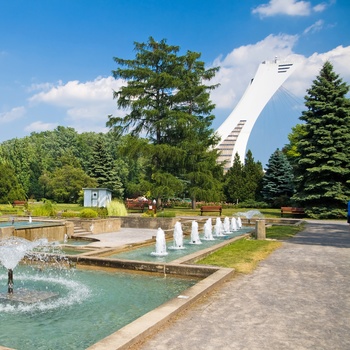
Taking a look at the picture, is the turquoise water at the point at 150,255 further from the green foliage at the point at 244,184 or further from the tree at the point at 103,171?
the tree at the point at 103,171

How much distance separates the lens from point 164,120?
98.1ft

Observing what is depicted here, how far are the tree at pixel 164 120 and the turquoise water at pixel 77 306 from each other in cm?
2149

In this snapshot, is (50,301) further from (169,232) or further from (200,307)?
(169,232)

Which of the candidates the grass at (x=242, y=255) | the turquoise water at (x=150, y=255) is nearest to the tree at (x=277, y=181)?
the grass at (x=242, y=255)

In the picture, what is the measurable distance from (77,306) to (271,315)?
280cm

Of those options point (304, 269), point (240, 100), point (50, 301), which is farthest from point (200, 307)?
point (240, 100)

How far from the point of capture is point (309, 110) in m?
28.0

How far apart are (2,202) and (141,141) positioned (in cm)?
1809

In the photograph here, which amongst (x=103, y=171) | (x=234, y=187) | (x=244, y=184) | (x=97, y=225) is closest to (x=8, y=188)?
(x=103, y=171)

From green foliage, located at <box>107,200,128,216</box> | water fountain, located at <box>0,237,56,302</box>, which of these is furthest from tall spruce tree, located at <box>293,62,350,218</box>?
water fountain, located at <box>0,237,56,302</box>

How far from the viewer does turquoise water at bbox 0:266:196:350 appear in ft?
14.4

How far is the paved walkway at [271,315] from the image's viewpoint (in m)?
3.89

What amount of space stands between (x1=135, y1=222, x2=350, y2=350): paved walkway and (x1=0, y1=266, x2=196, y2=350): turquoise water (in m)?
A: 0.93

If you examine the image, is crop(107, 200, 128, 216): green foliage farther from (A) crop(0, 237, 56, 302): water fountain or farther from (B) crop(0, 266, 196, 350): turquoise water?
(A) crop(0, 237, 56, 302): water fountain
